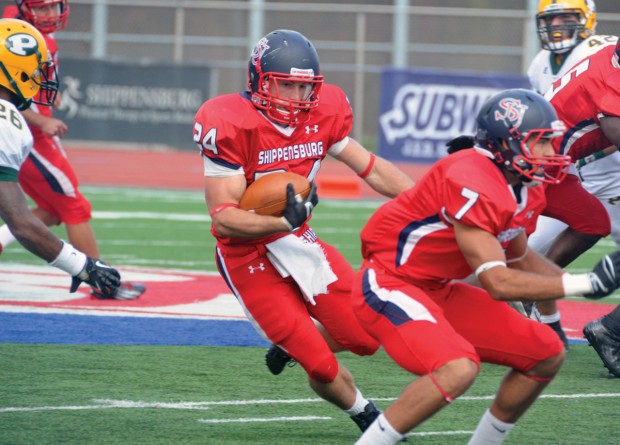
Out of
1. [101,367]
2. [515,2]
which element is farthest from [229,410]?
[515,2]

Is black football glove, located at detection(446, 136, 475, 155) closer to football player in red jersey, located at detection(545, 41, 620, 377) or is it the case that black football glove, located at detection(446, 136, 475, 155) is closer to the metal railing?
football player in red jersey, located at detection(545, 41, 620, 377)

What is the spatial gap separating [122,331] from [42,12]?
268cm

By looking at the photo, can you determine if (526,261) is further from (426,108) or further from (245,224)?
(426,108)

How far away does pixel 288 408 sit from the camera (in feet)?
17.3

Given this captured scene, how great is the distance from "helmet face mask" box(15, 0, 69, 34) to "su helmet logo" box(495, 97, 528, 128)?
15.8 feet

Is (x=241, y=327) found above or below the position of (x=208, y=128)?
below

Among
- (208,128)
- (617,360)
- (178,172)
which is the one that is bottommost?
(178,172)

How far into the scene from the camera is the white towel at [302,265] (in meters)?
5.03

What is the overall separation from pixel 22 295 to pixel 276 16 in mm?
17253

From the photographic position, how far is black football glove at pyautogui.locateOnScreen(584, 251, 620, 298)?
409 cm

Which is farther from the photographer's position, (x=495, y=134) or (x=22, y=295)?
(x=22, y=295)

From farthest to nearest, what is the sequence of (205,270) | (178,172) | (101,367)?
(178,172)
(205,270)
(101,367)

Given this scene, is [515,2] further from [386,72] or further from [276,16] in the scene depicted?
[386,72]

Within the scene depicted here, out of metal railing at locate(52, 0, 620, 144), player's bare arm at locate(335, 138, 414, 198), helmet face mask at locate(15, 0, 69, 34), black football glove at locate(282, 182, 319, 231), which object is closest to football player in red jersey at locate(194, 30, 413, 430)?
black football glove at locate(282, 182, 319, 231)
